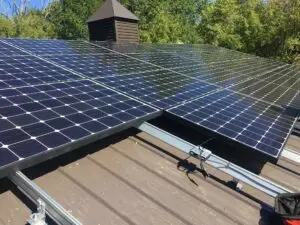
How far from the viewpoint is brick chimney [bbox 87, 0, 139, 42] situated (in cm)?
1850

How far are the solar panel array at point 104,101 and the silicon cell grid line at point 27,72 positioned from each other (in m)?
0.02

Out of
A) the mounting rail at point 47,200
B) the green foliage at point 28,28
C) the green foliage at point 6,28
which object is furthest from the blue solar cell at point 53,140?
the green foliage at point 28,28

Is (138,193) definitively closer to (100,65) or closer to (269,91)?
(100,65)

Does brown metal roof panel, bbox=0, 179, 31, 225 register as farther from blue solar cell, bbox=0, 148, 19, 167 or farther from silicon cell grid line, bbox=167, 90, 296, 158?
silicon cell grid line, bbox=167, 90, 296, 158

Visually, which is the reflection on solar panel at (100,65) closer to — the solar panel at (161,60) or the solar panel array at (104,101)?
the solar panel array at (104,101)

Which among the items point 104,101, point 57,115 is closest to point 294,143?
point 104,101

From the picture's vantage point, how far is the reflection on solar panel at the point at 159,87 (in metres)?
6.05

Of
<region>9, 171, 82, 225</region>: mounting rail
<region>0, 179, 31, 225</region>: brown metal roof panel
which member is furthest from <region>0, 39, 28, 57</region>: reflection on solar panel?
<region>9, 171, 82, 225</region>: mounting rail

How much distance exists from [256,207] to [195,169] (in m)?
1.02

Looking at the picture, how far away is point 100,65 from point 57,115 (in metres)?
3.90

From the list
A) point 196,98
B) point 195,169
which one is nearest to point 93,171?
point 195,169

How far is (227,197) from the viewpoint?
4.34 metres

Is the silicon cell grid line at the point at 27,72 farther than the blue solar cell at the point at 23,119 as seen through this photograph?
Yes

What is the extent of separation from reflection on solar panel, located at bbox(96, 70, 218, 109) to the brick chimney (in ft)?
35.6
